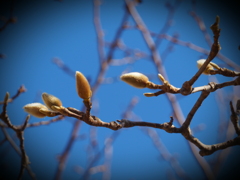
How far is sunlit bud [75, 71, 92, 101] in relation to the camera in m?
0.80

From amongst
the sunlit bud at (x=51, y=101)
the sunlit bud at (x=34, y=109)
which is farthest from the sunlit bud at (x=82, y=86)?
the sunlit bud at (x=34, y=109)

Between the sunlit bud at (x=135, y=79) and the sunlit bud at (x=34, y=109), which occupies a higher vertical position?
the sunlit bud at (x=135, y=79)

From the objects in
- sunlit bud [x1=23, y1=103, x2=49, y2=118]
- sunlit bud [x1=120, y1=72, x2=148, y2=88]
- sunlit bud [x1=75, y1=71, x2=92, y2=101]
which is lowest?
sunlit bud [x1=23, y1=103, x2=49, y2=118]

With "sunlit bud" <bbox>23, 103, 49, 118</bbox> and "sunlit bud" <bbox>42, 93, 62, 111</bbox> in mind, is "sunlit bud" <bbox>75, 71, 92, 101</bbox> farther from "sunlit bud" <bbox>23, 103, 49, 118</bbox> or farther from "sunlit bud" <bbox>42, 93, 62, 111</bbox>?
"sunlit bud" <bbox>23, 103, 49, 118</bbox>

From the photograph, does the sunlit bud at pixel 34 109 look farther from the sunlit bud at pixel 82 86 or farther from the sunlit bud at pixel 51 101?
the sunlit bud at pixel 82 86

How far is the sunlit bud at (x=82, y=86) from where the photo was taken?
80cm

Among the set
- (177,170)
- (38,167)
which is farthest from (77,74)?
(38,167)

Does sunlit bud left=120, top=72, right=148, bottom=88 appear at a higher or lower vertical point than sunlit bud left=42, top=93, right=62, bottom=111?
higher

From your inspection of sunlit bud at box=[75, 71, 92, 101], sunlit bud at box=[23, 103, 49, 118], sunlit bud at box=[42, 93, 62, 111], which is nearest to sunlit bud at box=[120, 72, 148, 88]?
sunlit bud at box=[75, 71, 92, 101]

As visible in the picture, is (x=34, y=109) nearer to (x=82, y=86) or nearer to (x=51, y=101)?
(x=51, y=101)

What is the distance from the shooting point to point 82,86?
31.9 inches

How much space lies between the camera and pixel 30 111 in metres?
0.91

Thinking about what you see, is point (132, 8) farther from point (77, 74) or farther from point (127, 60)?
point (77, 74)

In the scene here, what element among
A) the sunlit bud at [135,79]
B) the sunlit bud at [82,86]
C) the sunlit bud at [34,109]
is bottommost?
the sunlit bud at [34,109]
